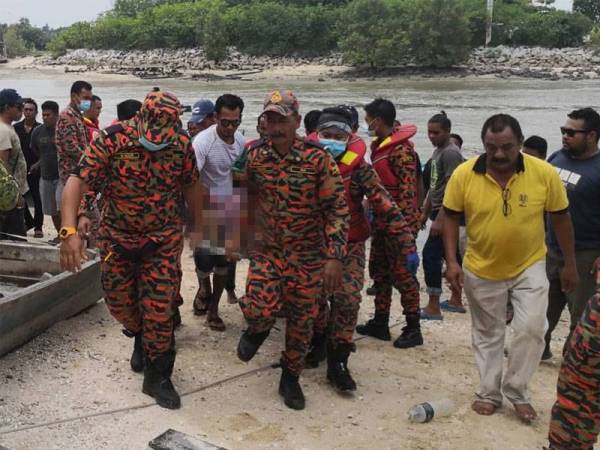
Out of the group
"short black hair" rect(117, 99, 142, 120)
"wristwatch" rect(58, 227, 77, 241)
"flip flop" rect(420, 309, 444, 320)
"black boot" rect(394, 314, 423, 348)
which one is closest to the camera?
"wristwatch" rect(58, 227, 77, 241)

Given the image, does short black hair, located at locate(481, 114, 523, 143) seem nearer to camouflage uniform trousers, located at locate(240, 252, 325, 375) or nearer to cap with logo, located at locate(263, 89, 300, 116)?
cap with logo, located at locate(263, 89, 300, 116)

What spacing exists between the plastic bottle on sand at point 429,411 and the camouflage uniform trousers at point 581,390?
102 centimetres

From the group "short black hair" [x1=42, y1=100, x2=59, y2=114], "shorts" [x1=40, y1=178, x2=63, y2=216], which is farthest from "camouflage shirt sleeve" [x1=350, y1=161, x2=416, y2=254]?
"short black hair" [x1=42, y1=100, x2=59, y2=114]

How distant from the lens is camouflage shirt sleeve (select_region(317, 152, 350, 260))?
3838 mm

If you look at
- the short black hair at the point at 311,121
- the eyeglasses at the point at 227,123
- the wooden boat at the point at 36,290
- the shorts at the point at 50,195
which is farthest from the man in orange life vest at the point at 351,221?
the shorts at the point at 50,195

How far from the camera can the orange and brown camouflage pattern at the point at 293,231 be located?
387 centimetres

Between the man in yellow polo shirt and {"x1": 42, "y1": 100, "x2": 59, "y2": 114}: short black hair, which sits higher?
{"x1": 42, "y1": 100, "x2": 59, "y2": 114}: short black hair

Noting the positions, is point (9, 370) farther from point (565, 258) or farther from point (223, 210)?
point (565, 258)

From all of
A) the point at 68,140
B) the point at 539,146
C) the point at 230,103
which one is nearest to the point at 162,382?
the point at 230,103

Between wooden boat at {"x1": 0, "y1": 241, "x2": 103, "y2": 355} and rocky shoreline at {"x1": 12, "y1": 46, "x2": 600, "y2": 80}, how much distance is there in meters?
41.8

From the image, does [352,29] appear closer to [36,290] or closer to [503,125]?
[36,290]

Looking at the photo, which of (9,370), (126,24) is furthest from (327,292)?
(126,24)

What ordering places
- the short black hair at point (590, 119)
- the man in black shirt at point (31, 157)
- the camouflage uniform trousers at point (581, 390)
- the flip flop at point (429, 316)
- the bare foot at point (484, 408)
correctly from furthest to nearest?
1. the man in black shirt at point (31, 157)
2. the flip flop at point (429, 316)
3. the short black hair at point (590, 119)
4. the bare foot at point (484, 408)
5. the camouflage uniform trousers at point (581, 390)

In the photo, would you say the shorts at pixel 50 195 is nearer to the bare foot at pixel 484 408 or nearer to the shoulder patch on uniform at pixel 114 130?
the shoulder patch on uniform at pixel 114 130
